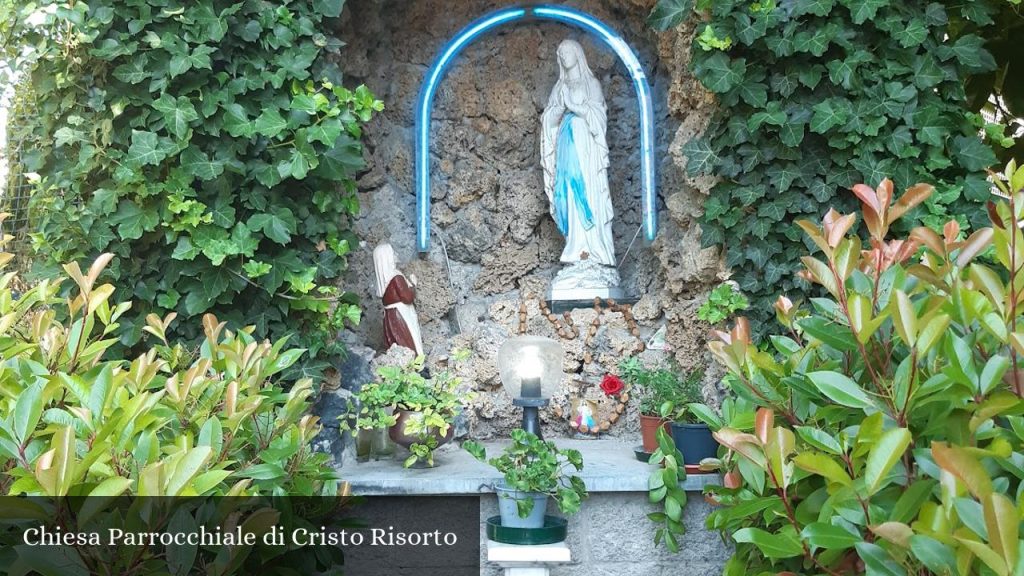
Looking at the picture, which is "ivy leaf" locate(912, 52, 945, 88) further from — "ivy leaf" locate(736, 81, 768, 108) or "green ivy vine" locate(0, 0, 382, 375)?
"green ivy vine" locate(0, 0, 382, 375)

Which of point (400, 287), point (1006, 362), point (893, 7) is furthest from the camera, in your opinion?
point (400, 287)

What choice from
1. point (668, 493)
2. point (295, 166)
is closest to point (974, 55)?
point (668, 493)

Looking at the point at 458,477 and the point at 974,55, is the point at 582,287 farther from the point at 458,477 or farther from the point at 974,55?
the point at 974,55

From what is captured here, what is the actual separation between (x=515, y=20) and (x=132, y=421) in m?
3.51

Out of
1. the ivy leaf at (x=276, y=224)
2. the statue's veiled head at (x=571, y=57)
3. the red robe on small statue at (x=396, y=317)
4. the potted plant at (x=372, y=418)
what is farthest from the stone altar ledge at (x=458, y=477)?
the statue's veiled head at (x=571, y=57)

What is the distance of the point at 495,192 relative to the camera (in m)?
4.29

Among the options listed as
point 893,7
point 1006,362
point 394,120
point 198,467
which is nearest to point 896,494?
point 1006,362

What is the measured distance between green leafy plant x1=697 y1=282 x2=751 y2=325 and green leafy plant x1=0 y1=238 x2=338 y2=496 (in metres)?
1.79

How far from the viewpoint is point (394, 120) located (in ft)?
13.4

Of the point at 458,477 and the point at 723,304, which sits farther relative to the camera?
the point at 723,304

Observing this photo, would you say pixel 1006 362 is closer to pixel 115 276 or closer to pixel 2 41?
pixel 115 276

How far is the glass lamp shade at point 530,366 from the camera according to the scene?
9.72 feet

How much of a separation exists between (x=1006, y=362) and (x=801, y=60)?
2.33m

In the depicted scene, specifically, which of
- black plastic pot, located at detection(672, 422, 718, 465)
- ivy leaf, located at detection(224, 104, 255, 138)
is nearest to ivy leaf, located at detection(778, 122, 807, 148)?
black plastic pot, located at detection(672, 422, 718, 465)
